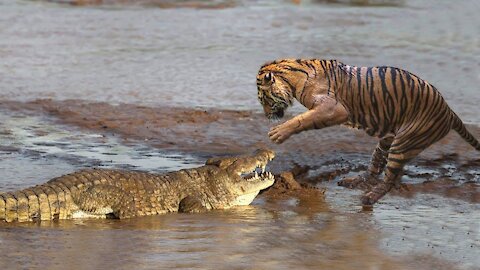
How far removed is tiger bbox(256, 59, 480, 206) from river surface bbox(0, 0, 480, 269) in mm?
420

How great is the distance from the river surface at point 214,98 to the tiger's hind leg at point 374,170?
0.59 feet

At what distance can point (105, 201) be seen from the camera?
7590 millimetres

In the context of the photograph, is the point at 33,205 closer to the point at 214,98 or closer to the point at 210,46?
the point at 214,98

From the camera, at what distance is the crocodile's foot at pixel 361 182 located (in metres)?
8.95

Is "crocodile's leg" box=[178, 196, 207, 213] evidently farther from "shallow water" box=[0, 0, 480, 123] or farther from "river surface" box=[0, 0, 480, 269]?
"shallow water" box=[0, 0, 480, 123]

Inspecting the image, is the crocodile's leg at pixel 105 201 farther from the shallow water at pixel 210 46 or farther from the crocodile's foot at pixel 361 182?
the shallow water at pixel 210 46

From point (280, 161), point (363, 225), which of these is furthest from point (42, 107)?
point (363, 225)

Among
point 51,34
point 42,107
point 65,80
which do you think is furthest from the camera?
point 51,34

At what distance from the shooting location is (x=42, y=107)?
39.7ft

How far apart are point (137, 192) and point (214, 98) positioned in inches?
199

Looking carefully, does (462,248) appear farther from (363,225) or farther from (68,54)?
(68,54)

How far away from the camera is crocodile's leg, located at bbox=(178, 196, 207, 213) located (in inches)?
314

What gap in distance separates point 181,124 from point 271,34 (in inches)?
242

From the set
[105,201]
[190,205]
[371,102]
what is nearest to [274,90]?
[371,102]
